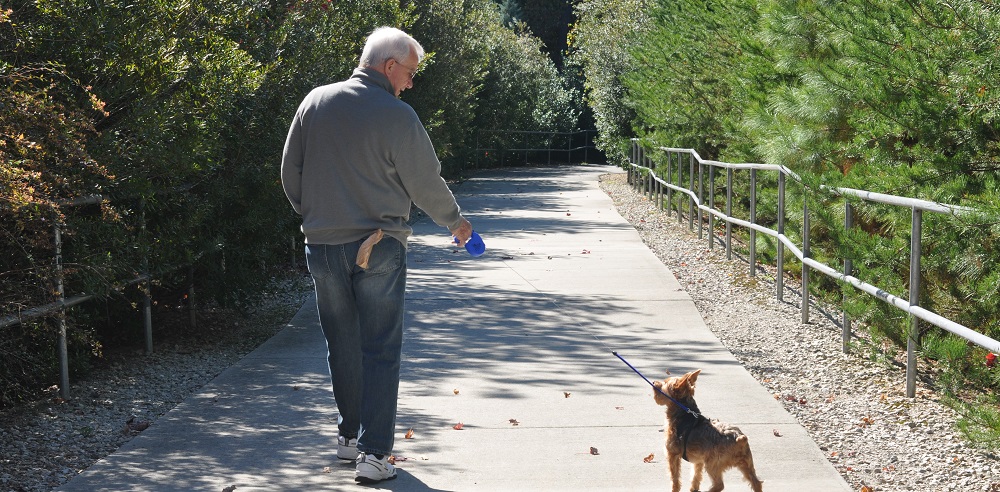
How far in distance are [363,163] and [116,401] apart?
105 inches

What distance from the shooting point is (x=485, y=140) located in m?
39.9

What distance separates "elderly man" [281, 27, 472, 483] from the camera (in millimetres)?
4625

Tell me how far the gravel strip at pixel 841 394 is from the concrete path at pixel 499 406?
184 millimetres

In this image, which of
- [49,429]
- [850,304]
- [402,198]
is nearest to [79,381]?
[49,429]

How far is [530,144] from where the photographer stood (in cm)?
4491

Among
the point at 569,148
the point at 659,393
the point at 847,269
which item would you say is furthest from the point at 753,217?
the point at 569,148

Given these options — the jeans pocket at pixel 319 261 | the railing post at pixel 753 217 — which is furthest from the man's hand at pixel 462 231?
the railing post at pixel 753 217

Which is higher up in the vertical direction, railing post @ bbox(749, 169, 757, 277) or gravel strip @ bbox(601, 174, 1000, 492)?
railing post @ bbox(749, 169, 757, 277)

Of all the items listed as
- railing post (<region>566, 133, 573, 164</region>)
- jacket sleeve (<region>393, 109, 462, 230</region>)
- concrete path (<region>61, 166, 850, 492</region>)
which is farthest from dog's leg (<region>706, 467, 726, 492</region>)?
railing post (<region>566, 133, 573, 164</region>)

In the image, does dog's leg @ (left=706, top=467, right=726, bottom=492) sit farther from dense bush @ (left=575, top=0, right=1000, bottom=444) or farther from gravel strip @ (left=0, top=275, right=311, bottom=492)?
gravel strip @ (left=0, top=275, right=311, bottom=492)

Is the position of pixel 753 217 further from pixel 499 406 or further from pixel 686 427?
pixel 686 427

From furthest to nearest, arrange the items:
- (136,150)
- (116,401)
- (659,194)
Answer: (659,194)
(116,401)
(136,150)

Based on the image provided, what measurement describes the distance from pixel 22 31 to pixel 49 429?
2.00 metres

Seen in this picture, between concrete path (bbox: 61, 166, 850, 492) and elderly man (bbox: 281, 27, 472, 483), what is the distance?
47 centimetres
